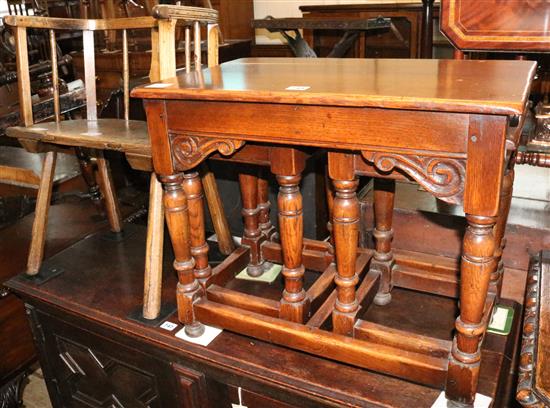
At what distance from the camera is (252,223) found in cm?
165

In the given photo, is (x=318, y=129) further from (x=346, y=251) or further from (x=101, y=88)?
(x=101, y=88)

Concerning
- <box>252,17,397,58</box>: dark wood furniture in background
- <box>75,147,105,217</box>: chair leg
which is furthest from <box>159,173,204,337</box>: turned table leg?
<box>252,17,397,58</box>: dark wood furniture in background

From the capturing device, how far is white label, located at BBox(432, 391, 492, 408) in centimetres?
109

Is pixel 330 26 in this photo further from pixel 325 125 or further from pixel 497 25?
pixel 325 125

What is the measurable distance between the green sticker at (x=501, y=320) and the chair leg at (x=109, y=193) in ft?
4.12

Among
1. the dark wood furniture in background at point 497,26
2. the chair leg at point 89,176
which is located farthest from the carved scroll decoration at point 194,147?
the chair leg at point 89,176

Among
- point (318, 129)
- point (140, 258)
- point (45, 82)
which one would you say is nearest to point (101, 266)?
point (140, 258)

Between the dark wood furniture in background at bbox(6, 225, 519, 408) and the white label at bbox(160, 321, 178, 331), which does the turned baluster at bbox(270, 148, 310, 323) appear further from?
the white label at bbox(160, 321, 178, 331)

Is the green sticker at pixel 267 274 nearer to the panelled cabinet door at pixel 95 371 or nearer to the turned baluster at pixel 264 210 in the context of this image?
the turned baluster at pixel 264 210

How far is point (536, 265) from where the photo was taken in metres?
1.43

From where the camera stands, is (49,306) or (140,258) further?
(140,258)

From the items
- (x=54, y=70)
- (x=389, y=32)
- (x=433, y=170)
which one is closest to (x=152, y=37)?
(x=54, y=70)

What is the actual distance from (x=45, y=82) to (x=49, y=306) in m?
1.39

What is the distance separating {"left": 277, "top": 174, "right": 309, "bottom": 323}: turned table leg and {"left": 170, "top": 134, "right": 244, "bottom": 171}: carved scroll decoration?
134mm
